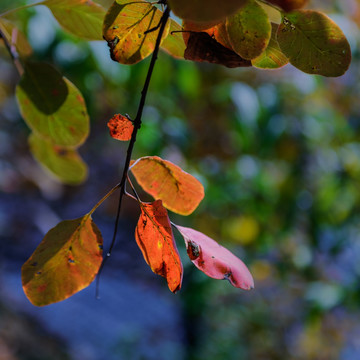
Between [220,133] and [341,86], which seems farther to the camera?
[341,86]

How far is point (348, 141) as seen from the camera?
3.35ft

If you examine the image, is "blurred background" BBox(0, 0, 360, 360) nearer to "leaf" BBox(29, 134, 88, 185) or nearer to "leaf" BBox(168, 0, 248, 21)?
"leaf" BBox(29, 134, 88, 185)

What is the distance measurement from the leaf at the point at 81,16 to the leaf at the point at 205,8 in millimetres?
159

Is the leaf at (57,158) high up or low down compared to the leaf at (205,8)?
down

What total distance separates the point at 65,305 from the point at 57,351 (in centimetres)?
52

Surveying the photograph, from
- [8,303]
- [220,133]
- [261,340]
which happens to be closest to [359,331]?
[261,340]

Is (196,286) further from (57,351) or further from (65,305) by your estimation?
(65,305)

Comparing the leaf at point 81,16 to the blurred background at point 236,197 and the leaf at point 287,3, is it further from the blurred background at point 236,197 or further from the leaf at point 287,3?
the blurred background at point 236,197

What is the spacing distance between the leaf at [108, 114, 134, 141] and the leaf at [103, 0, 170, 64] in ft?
0.11

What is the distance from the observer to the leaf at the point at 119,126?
0.21m

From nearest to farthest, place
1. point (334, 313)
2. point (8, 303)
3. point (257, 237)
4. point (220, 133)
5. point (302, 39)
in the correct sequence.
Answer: point (302, 39)
point (257, 237)
point (220, 133)
point (334, 313)
point (8, 303)

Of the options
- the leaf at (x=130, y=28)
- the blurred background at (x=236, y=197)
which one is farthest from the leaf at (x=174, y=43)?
the blurred background at (x=236, y=197)

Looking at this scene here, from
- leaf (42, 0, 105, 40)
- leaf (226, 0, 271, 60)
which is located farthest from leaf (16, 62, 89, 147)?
leaf (226, 0, 271, 60)

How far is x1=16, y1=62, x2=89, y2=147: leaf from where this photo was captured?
11.0 inches
